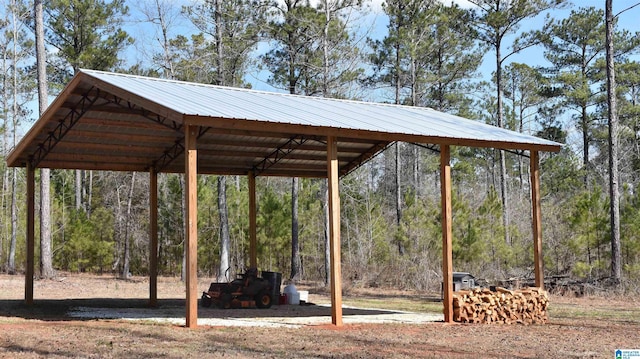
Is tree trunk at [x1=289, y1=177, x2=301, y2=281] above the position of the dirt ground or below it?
above

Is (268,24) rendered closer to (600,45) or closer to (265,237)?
(265,237)

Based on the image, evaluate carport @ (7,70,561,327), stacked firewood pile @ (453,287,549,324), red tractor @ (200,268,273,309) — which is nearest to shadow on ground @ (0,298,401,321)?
red tractor @ (200,268,273,309)

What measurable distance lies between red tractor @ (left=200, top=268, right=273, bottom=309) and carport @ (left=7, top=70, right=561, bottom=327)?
175 cm

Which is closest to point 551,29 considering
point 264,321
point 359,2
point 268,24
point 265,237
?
point 359,2

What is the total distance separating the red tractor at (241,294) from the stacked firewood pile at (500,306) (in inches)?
189

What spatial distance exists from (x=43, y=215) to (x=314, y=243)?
11.2 m

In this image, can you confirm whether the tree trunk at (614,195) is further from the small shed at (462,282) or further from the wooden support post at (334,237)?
the wooden support post at (334,237)

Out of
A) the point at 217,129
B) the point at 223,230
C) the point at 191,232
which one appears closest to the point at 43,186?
the point at 223,230

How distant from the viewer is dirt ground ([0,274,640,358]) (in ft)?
28.8

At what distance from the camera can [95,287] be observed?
2261cm

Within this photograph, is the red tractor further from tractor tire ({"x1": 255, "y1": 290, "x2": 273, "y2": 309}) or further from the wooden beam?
the wooden beam

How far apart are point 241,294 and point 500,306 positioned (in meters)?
5.79

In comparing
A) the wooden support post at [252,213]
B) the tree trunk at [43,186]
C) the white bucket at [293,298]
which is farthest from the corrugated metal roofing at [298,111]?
the tree trunk at [43,186]

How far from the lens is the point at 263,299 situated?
15789mm
